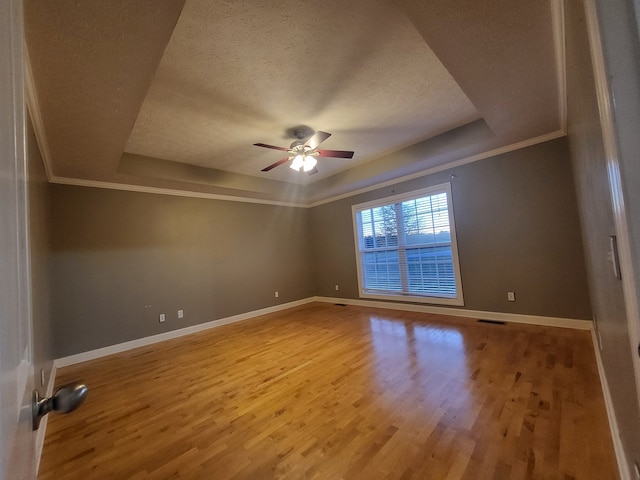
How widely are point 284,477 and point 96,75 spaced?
2633 mm

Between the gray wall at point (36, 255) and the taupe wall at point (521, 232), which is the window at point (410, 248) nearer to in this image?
the taupe wall at point (521, 232)

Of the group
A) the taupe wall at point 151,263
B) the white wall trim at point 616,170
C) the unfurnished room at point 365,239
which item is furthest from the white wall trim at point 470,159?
the white wall trim at point 616,170

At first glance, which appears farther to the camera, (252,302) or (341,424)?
(252,302)

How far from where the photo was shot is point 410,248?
459 cm

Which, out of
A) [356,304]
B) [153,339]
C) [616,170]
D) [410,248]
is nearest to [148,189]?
[153,339]

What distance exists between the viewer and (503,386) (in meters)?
2.04

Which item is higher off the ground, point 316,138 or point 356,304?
point 316,138

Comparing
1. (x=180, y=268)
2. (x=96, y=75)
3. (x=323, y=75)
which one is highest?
(x=323, y=75)

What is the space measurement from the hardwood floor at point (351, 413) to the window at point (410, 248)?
3.77 feet

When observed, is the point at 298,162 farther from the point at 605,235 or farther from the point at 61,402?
the point at 61,402

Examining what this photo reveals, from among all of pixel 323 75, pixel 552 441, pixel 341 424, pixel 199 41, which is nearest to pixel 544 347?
pixel 552 441

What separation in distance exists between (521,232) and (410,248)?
62.4 inches

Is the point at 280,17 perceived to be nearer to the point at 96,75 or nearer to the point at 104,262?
the point at 96,75

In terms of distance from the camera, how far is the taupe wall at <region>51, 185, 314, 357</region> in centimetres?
337
